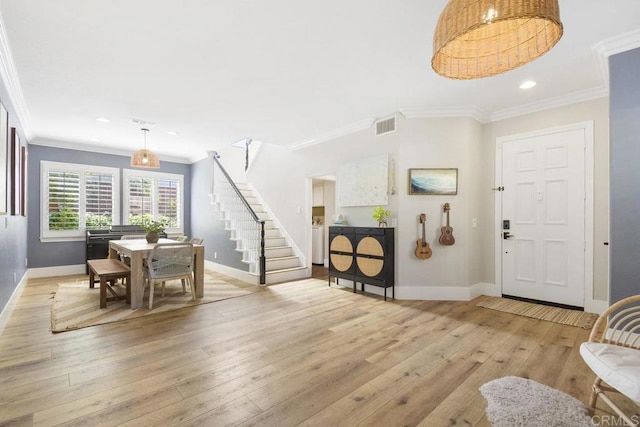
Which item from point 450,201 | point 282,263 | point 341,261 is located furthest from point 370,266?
point 282,263

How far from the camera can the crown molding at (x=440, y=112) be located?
4.21 metres

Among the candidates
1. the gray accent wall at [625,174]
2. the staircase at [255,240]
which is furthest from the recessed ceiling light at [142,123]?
the gray accent wall at [625,174]

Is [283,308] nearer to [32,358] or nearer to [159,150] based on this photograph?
[32,358]

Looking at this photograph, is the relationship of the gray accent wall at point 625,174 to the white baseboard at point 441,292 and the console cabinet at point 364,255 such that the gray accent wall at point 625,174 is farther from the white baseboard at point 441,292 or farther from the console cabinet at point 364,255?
the console cabinet at point 364,255

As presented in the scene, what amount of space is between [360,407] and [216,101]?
386 centimetres

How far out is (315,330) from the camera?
312cm

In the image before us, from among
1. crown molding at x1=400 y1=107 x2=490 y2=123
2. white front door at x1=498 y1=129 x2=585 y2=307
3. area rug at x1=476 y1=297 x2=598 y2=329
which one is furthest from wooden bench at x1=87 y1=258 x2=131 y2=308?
white front door at x1=498 y1=129 x2=585 y2=307

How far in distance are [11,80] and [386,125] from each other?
463cm

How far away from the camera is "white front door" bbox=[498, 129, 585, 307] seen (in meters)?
3.75

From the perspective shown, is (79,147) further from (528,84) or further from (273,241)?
(528,84)

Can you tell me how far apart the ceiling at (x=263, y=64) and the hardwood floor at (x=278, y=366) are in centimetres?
274

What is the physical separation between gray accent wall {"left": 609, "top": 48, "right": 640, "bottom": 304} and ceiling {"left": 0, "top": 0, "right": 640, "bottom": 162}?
10.6 inches

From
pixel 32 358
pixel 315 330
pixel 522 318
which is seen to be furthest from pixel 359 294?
pixel 32 358

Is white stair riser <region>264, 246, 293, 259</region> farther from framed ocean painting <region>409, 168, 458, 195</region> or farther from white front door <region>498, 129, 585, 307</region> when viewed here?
white front door <region>498, 129, 585, 307</region>
